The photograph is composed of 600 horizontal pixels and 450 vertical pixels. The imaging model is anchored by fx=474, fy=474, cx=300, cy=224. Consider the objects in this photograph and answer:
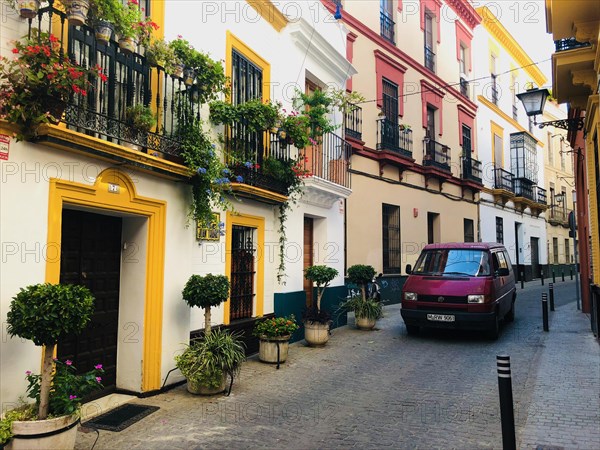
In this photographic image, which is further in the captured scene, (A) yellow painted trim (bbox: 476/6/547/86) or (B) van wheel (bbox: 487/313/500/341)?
(A) yellow painted trim (bbox: 476/6/547/86)

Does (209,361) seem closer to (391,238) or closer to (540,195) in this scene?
(391,238)

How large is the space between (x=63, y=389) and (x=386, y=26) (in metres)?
16.0

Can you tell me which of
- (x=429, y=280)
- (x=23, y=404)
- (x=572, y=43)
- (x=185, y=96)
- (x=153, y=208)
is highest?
(x=572, y=43)

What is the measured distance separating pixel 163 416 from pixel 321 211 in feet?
20.9

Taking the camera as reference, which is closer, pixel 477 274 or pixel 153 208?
pixel 153 208

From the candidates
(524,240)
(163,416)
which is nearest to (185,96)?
Answer: (163,416)

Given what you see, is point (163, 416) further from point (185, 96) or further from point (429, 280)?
point (429, 280)

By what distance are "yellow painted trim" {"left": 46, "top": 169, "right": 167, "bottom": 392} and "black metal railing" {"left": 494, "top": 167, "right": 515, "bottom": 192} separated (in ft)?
69.7

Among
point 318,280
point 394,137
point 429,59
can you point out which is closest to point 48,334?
point 318,280

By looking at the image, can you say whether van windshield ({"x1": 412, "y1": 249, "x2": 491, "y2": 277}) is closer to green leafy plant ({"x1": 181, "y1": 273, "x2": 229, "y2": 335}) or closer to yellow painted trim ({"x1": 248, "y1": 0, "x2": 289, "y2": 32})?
green leafy plant ({"x1": 181, "y1": 273, "x2": 229, "y2": 335})

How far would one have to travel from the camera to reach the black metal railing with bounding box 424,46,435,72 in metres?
19.2

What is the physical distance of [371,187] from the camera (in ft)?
49.4

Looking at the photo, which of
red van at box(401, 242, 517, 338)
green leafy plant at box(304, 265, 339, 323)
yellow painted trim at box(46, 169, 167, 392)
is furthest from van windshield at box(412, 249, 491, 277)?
yellow painted trim at box(46, 169, 167, 392)

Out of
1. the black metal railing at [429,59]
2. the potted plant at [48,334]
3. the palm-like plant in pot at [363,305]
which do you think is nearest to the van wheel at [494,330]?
the palm-like plant in pot at [363,305]
